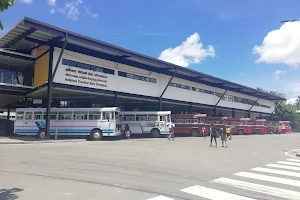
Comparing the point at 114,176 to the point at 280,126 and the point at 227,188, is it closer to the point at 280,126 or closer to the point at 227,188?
the point at 227,188

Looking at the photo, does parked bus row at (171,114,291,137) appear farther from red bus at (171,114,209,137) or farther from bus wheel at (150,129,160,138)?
bus wheel at (150,129,160,138)

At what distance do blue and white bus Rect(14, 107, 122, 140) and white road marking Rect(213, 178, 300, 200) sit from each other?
54.4ft

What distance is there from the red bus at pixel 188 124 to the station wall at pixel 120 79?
4502mm

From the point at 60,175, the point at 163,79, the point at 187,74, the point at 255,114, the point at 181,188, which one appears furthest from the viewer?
the point at 255,114

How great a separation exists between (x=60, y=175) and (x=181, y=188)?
3800mm

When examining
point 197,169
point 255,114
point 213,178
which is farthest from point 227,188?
point 255,114

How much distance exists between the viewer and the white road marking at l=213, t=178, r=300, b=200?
6.58 meters

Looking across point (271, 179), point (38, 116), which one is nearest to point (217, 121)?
point (38, 116)

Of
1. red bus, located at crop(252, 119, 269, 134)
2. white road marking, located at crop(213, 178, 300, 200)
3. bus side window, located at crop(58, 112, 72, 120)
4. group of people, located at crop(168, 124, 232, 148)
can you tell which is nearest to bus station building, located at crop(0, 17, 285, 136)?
bus side window, located at crop(58, 112, 72, 120)

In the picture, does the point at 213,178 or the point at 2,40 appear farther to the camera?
the point at 2,40

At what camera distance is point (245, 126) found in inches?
1620

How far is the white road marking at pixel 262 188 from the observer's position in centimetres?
658

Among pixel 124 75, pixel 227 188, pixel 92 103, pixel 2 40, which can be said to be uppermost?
pixel 2 40

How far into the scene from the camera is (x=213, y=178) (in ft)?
27.0
